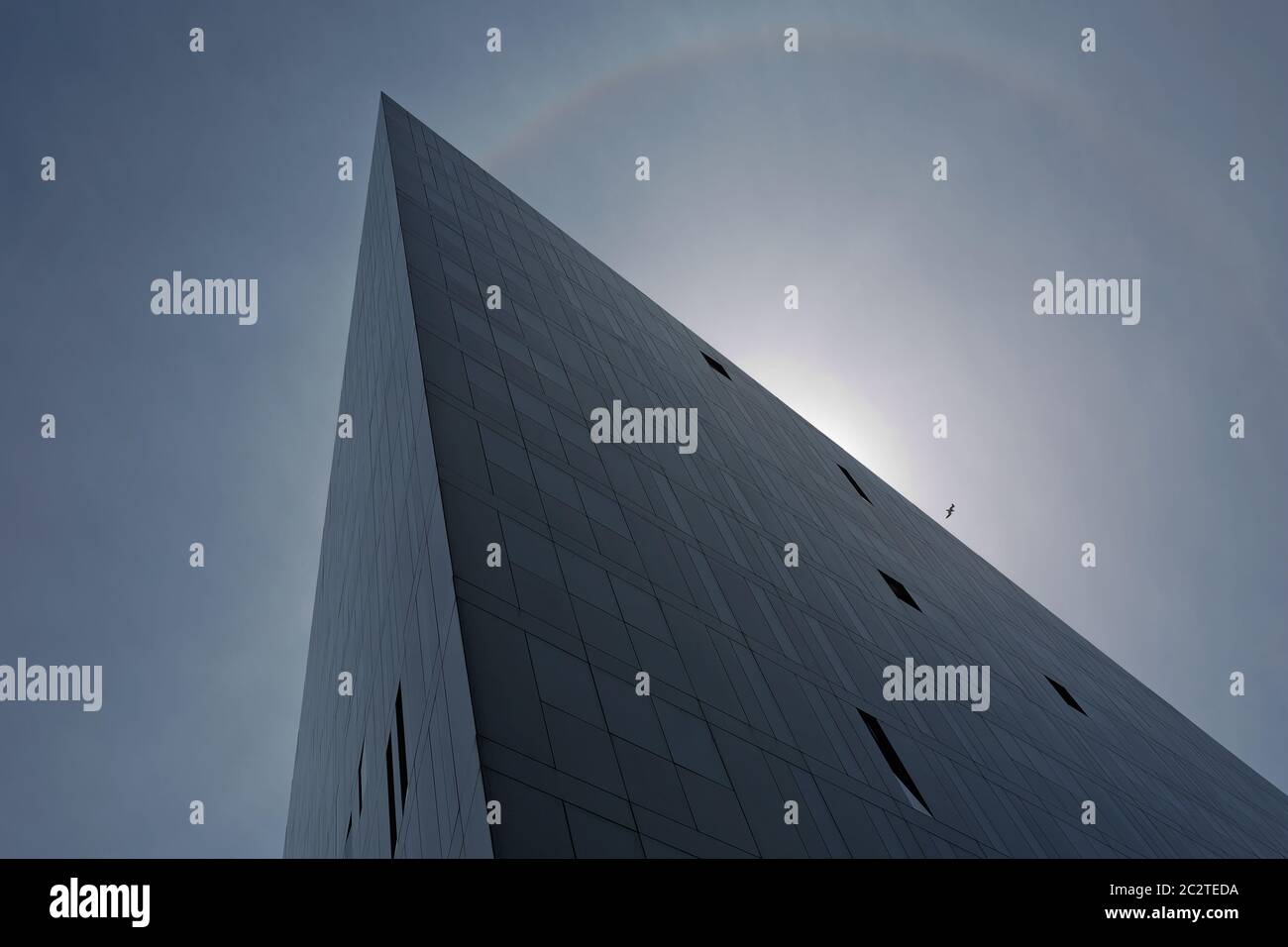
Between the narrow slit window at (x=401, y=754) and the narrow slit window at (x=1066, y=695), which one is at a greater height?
the narrow slit window at (x=401, y=754)

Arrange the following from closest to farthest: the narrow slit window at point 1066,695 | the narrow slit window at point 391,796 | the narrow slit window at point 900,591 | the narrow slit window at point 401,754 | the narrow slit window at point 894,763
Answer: the narrow slit window at point 401,754
the narrow slit window at point 391,796
the narrow slit window at point 894,763
the narrow slit window at point 900,591
the narrow slit window at point 1066,695

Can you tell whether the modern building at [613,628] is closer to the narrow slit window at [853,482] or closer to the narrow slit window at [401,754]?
the narrow slit window at [401,754]

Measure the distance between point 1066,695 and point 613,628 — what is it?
28.4 m

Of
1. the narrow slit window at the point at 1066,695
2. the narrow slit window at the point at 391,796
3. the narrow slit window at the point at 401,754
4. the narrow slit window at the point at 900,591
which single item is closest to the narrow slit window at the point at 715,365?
the narrow slit window at the point at 900,591

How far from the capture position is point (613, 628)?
13.3 metres

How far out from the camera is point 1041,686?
111 feet

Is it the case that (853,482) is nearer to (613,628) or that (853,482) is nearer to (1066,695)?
(1066,695)

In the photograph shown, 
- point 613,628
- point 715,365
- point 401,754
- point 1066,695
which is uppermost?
point 715,365

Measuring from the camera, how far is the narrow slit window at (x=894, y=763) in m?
18.2
